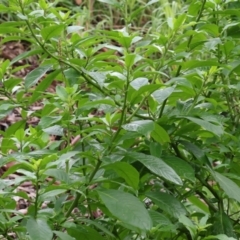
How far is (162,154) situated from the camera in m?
1.39

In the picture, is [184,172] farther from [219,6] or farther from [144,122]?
[219,6]

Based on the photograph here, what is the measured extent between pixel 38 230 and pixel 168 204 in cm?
36

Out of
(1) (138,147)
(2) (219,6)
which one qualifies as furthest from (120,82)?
(2) (219,6)

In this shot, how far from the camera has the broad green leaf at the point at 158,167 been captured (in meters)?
1.21

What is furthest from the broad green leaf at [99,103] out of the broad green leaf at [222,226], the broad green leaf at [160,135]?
the broad green leaf at [222,226]

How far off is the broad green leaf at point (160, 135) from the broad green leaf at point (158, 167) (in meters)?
0.07

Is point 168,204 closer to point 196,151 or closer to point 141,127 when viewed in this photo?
point 196,151

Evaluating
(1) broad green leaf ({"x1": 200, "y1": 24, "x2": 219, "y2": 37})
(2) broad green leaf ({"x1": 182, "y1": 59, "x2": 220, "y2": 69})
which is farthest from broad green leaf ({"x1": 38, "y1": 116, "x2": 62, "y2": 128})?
(1) broad green leaf ({"x1": 200, "y1": 24, "x2": 219, "y2": 37})

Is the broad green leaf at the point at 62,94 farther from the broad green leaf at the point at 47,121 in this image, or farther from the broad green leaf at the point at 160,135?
the broad green leaf at the point at 160,135

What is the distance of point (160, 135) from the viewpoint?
1298 mm

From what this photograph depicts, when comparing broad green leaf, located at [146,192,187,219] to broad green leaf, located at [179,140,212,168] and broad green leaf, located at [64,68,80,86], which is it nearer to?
broad green leaf, located at [179,140,212,168]

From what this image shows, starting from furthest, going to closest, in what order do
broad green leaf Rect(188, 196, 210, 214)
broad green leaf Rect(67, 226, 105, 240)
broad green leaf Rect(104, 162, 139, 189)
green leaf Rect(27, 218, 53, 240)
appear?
broad green leaf Rect(188, 196, 210, 214) < broad green leaf Rect(67, 226, 105, 240) < broad green leaf Rect(104, 162, 139, 189) < green leaf Rect(27, 218, 53, 240)

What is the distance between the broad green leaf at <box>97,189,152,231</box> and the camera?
3.70ft

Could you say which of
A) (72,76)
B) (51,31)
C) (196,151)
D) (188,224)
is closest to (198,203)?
(196,151)
